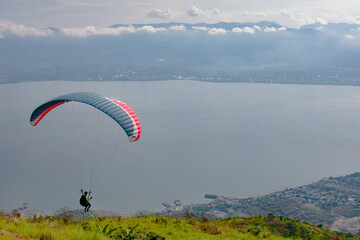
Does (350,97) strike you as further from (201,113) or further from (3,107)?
(3,107)

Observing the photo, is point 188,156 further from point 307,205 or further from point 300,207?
point 300,207

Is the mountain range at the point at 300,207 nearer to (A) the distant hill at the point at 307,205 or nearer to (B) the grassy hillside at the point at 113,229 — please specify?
(A) the distant hill at the point at 307,205

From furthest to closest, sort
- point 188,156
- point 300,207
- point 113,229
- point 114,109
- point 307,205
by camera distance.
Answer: point 188,156, point 307,205, point 300,207, point 114,109, point 113,229

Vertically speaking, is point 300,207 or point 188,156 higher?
point 188,156

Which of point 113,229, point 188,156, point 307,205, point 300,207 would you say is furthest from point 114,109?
point 188,156

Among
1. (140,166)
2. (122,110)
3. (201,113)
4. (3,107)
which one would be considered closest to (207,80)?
(201,113)

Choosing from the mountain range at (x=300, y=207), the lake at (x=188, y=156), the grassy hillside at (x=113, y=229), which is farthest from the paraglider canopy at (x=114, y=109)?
the lake at (x=188, y=156)
